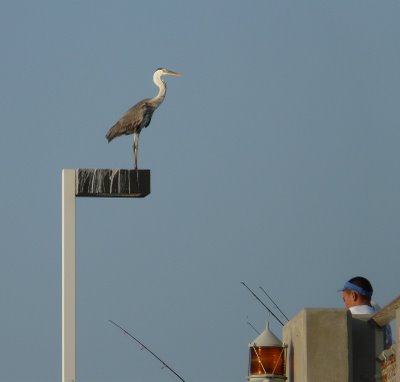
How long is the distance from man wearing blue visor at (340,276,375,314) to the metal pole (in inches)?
125

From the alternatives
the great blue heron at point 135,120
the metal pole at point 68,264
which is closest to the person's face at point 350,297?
the metal pole at point 68,264

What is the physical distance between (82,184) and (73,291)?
3.05ft

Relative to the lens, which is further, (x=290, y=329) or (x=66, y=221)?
(x=66, y=221)

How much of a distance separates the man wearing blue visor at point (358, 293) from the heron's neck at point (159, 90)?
6.51 meters

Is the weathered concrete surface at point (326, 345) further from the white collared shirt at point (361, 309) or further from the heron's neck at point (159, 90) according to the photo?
the heron's neck at point (159, 90)

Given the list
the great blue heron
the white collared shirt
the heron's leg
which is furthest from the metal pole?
the white collared shirt

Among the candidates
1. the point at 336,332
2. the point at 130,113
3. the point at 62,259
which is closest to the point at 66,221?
the point at 62,259

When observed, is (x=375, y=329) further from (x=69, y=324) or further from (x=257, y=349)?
(x=69, y=324)

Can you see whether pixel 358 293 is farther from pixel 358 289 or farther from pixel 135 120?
pixel 135 120

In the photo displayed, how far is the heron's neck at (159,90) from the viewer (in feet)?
52.0

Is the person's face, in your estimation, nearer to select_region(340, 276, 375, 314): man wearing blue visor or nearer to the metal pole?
select_region(340, 276, 375, 314): man wearing blue visor

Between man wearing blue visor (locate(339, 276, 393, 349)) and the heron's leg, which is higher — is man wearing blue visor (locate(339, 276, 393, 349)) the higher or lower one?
the lower one

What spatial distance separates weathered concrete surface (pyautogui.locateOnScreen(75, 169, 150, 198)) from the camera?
12000mm

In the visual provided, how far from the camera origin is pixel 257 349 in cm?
928
